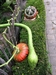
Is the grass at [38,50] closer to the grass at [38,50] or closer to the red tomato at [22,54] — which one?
the grass at [38,50]

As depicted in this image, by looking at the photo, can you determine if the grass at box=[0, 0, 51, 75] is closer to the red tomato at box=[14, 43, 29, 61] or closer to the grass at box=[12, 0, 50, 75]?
the grass at box=[12, 0, 50, 75]

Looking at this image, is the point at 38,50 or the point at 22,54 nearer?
the point at 22,54

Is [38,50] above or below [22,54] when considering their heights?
below

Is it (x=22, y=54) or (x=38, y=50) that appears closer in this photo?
(x=22, y=54)

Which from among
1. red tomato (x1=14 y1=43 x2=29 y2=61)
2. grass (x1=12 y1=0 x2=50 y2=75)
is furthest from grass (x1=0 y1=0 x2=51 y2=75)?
red tomato (x1=14 y1=43 x2=29 y2=61)

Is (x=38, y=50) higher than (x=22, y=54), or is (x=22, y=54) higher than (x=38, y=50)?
(x=22, y=54)

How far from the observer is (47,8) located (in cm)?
652

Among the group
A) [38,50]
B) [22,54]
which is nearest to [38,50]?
[38,50]

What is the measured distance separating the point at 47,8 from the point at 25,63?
3137mm

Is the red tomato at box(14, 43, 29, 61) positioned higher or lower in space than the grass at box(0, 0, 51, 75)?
higher

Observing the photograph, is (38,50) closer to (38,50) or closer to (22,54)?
(38,50)

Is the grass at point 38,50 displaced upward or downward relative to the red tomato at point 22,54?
downward

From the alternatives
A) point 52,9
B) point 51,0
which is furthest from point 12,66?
point 51,0

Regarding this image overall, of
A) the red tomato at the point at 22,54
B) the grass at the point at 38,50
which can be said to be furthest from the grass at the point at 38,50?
the red tomato at the point at 22,54
